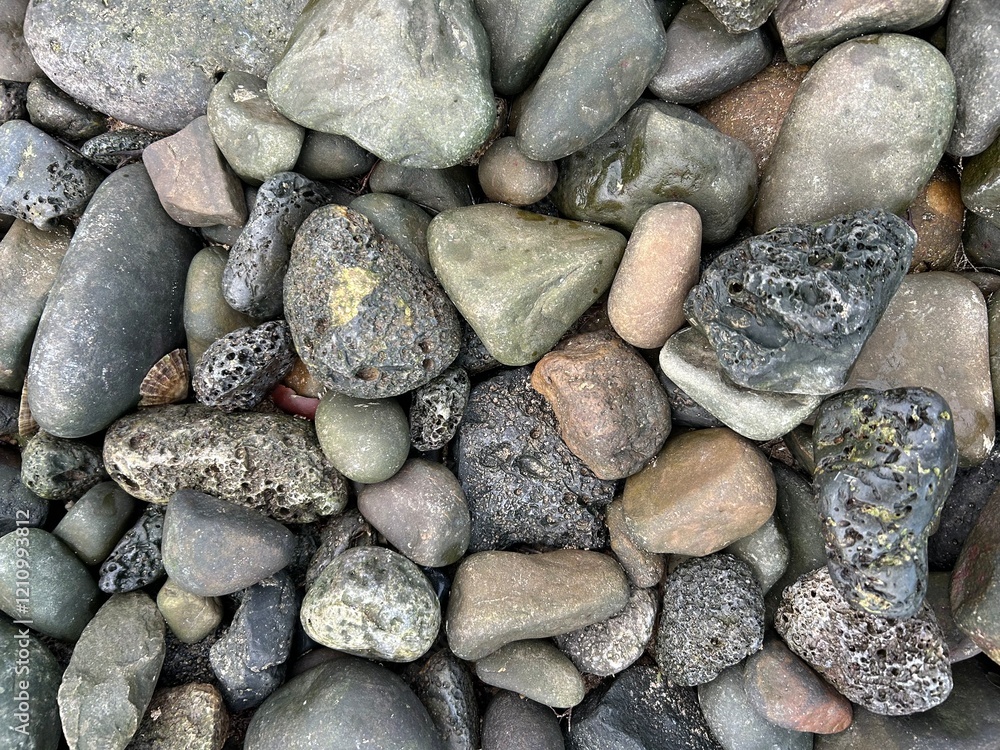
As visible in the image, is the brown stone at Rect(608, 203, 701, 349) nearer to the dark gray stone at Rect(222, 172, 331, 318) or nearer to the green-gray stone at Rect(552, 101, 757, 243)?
the green-gray stone at Rect(552, 101, 757, 243)

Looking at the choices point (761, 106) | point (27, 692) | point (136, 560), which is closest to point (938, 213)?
point (761, 106)

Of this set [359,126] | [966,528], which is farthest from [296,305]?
[966,528]

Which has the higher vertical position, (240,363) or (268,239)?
(268,239)

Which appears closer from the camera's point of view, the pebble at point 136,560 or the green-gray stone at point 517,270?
the green-gray stone at point 517,270

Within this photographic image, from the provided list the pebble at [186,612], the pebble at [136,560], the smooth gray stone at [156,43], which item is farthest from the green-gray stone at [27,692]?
the smooth gray stone at [156,43]

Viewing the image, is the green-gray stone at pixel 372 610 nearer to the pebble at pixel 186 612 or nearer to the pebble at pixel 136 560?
the pebble at pixel 186 612

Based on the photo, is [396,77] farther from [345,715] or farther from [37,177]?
[345,715]
